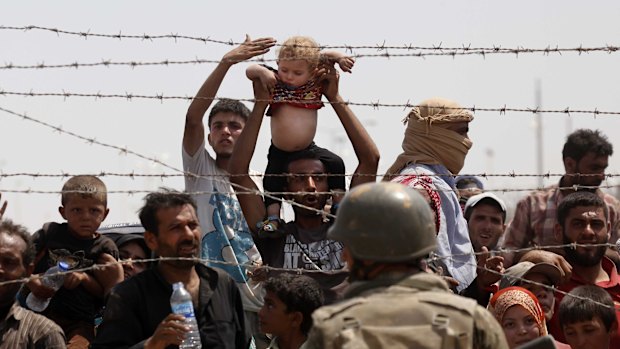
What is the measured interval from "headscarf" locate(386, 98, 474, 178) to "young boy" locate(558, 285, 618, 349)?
41.2 inches

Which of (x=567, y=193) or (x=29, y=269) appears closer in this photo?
(x=29, y=269)

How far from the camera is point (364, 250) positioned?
15.0 ft

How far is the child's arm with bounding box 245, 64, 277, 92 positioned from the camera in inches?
296

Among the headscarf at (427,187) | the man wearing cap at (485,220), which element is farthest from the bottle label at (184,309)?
the man wearing cap at (485,220)

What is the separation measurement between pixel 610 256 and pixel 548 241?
546mm

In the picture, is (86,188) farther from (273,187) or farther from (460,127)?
(460,127)

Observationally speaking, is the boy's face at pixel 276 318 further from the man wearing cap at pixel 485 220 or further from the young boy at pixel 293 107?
the man wearing cap at pixel 485 220

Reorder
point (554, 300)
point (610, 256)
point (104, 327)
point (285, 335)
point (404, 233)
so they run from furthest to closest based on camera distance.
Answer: point (610, 256) → point (554, 300) → point (285, 335) → point (104, 327) → point (404, 233)

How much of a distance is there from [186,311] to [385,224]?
219 cm

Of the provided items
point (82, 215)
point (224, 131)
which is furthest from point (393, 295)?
point (224, 131)

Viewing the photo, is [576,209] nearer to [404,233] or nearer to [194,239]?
[194,239]

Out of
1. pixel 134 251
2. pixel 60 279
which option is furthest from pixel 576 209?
pixel 60 279

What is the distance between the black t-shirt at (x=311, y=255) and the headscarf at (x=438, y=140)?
0.77 m

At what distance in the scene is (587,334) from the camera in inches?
295
